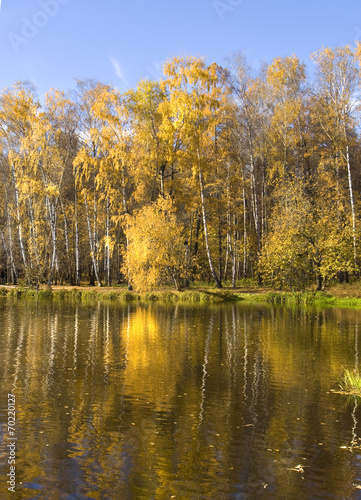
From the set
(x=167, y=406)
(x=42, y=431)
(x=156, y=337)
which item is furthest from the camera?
(x=156, y=337)

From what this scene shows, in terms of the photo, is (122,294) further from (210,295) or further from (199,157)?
(199,157)

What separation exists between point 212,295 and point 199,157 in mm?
9998

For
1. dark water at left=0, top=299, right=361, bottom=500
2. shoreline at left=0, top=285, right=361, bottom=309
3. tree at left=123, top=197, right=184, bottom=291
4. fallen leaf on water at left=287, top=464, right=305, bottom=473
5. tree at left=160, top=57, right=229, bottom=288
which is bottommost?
fallen leaf on water at left=287, top=464, right=305, bottom=473

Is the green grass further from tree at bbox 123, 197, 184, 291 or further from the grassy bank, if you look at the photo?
tree at bbox 123, 197, 184, 291

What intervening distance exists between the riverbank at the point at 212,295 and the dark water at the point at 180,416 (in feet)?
43.3

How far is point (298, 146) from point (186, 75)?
11586 millimetres

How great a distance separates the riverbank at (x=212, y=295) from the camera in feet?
98.3

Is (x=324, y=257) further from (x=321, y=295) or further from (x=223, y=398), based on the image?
(x=223, y=398)

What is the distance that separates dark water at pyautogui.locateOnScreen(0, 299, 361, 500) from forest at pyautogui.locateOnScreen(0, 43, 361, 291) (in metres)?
16.1

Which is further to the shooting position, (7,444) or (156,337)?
(156,337)

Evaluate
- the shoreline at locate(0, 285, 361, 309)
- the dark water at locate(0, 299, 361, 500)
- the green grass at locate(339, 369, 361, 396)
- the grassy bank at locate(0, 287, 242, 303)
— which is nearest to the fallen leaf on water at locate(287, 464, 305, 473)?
the dark water at locate(0, 299, 361, 500)

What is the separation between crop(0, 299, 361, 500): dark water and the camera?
5789 millimetres

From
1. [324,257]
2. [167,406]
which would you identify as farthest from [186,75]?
[167,406]

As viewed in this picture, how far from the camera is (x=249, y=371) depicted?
11.7 meters
